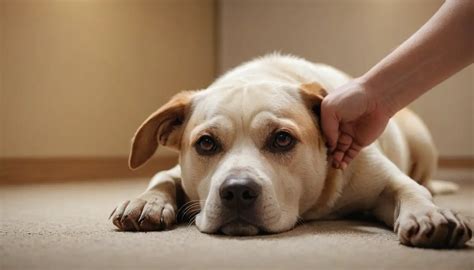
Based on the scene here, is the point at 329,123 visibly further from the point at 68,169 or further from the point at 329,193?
the point at 68,169

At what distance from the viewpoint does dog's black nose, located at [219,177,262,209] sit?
5.84ft

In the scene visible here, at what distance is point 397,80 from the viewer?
196 centimetres

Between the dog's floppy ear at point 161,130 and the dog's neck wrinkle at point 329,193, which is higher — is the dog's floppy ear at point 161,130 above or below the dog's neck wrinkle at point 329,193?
above

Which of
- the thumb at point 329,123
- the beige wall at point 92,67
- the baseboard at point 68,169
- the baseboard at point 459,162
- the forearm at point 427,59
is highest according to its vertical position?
the forearm at point 427,59

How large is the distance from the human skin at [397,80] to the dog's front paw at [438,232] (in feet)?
1.60

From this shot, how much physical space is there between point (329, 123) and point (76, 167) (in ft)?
10.4

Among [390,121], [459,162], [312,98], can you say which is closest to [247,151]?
[312,98]

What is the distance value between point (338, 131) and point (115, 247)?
941 millimetres

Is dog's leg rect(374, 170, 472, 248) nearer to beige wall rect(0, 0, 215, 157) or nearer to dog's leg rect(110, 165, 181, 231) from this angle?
dog's leg rect(110, 165, 181, 231)

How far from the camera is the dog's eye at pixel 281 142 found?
6.60 feet

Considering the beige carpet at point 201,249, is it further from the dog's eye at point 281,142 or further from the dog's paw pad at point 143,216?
the dog's eye at point 281,142

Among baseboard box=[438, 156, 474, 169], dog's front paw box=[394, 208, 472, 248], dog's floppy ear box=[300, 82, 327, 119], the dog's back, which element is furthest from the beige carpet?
baseboard box=[438, 156, 474, 169]

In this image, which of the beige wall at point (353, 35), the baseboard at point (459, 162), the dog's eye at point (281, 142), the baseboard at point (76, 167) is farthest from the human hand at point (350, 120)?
the baseboard at point (459, 162)

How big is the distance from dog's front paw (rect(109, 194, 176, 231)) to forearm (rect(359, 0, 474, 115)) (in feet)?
2.73
